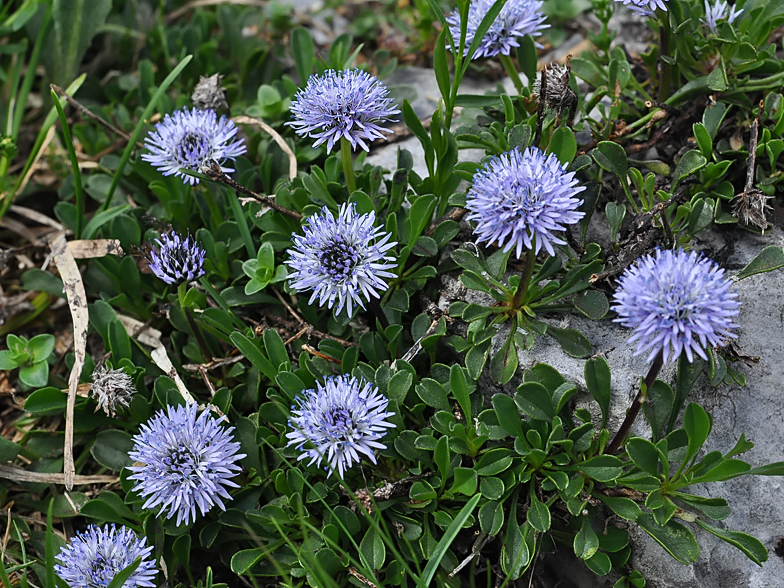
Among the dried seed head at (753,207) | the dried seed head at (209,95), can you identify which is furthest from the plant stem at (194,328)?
the dried seed head at (753,207)

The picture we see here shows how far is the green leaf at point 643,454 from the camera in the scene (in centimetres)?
251

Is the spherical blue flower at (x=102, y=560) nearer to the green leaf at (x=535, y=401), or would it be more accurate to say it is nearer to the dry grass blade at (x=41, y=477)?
the dry grass blade at (x=41, y=477)

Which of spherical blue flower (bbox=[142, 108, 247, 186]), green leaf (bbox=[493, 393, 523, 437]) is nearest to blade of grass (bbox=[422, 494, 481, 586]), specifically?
green leaf (bbox=[493, 393, 523, 437])

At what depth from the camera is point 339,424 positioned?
8.55ft

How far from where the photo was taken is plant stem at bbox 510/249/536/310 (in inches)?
106

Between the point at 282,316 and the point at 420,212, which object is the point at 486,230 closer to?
the point at 420,212

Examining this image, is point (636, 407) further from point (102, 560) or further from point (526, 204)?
point (102, 560)

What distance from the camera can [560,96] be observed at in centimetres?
305

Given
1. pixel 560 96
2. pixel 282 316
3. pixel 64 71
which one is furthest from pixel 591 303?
pixel 64 71

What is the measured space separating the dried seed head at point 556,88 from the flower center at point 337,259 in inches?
42.2

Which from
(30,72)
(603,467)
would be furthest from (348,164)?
(30,72)

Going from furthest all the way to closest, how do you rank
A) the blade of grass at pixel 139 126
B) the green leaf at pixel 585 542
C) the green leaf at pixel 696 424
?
the blade of grass at pixel 139 126 → the green leaf at pixel 585 542 → the green leaf at pixel 696 424

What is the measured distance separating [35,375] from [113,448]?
21.5 inches

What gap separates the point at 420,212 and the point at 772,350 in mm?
1537
